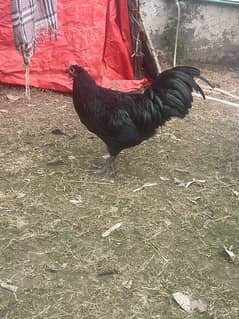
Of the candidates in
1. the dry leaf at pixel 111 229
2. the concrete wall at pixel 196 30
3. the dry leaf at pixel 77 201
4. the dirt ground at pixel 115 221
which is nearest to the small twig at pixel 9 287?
the dirt ground at pixel 115 221

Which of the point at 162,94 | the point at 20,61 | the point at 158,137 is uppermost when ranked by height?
the point at 162,94

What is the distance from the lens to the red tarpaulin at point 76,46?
18.0 feet

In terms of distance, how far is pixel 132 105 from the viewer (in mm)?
3912

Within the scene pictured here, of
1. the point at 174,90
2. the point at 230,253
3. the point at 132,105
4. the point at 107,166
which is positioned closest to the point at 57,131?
the point at 107,166

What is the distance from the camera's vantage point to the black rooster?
12.7ft

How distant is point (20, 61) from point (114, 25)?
1.15 m

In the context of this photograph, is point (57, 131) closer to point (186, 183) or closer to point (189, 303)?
point (186, 183)

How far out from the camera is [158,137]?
4832 mm

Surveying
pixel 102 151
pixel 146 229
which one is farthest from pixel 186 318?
pixel 102 151

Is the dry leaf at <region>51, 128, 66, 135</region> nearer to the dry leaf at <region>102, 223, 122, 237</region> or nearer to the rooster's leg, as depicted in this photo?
the rooster's leg

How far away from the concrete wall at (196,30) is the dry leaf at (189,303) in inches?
182

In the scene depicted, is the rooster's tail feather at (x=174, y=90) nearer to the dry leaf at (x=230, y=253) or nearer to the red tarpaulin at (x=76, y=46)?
the dry leaf at (x=230, y=253)

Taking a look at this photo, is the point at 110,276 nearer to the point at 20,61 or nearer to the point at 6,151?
the point at 6,151

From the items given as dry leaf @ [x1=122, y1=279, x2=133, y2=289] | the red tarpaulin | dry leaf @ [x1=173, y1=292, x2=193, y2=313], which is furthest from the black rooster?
the red tarpaulin
